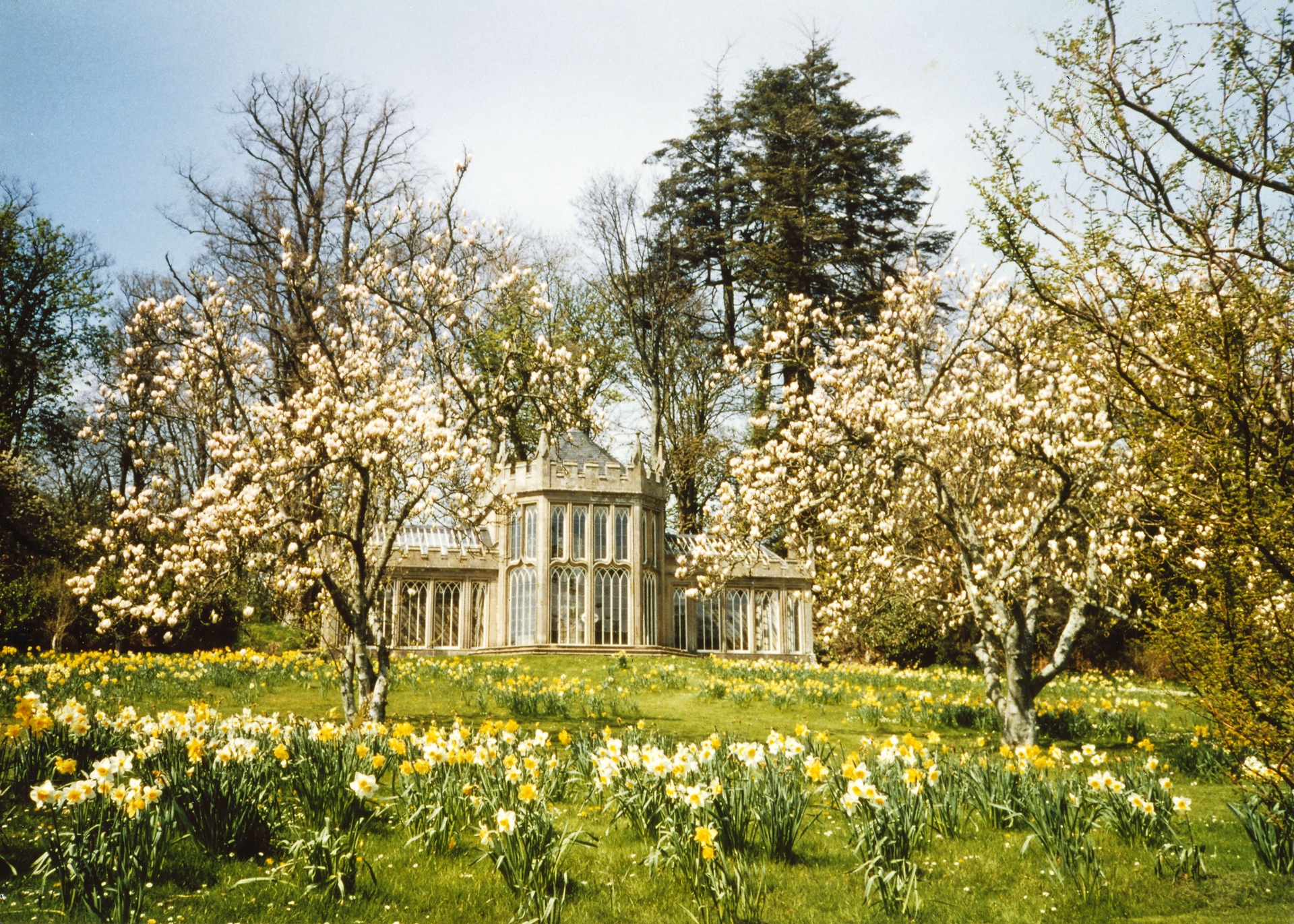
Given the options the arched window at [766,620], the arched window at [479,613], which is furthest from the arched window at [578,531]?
the arched window at [766,620]

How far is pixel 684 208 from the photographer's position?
3106 centimetres

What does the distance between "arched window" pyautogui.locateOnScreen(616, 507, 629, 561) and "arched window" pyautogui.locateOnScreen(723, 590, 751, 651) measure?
145 inches

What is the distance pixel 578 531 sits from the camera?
2267cm

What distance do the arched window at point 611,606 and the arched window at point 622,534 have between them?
347 mm

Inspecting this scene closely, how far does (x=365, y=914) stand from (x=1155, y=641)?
17.5 feet

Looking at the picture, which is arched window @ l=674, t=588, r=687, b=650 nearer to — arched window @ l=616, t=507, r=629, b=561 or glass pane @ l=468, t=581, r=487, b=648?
arched window @ l=616, t=507, r=629, b=561

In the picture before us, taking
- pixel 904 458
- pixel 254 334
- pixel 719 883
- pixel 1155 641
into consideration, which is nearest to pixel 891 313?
pixel 904 458

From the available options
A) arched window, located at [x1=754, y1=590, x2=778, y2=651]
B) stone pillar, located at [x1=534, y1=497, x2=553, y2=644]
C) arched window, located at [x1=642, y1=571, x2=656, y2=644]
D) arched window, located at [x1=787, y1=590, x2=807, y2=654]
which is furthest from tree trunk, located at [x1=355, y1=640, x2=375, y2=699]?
arched window, located at [x1=787, y1=590, x2=807, y2=654]

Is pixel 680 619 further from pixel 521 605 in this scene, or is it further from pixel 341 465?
pixel 341 465

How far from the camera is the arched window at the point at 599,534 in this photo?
2269 cm

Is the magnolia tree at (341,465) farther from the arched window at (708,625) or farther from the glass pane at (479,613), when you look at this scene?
the arched window at (708,625)

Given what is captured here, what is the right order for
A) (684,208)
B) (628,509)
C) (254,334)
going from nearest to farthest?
(628,509), (254,334), (684,208)

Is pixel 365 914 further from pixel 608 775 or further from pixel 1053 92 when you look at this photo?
pixel 1053 92

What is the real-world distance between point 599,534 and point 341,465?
1204 cm
